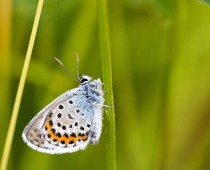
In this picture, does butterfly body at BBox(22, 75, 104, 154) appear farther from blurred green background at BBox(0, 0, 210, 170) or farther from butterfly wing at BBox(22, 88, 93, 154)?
blurred green background at BBox(0, 0, 210, 170)

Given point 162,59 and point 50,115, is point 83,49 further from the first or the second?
point 50,115

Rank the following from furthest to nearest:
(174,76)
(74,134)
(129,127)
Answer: (129,127)
(174,76)
(74,134)

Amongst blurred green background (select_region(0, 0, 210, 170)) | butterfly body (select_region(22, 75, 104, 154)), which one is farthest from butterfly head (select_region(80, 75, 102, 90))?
blurred green background (select_region(0, 0, 210, 170))

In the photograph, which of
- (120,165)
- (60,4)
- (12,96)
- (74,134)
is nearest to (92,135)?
(74,134)

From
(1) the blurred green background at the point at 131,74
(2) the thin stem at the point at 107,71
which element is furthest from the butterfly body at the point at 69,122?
(1) the blurred green background at the point at 131,74

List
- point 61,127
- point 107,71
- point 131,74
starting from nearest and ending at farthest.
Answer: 1. point 107,71
2. point 61,127
3. point 131,74

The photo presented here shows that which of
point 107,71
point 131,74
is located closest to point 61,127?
point 107,71

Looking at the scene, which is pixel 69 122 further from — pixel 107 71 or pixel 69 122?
pixel 107 71
